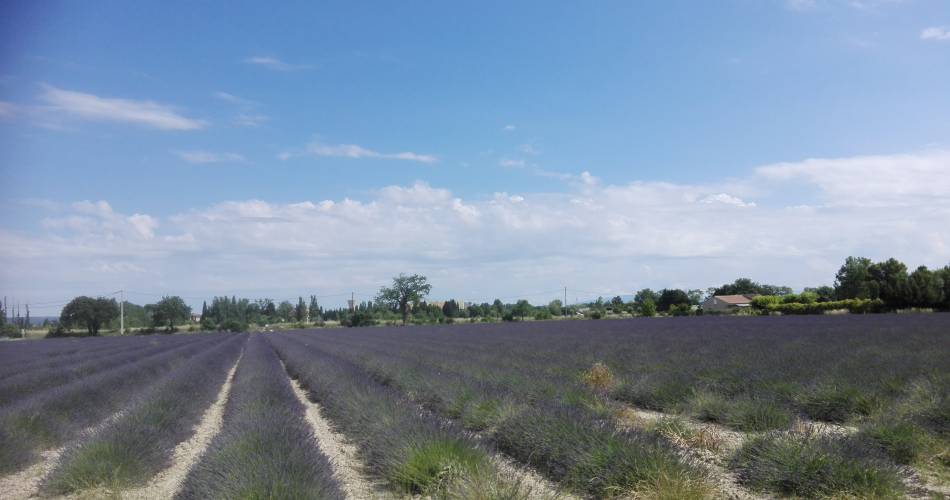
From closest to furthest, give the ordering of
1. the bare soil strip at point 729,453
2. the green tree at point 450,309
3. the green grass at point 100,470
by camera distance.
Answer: the bare soil strip at point 729,453 → the green grass at point 100,470 → the green tree at point 450,309

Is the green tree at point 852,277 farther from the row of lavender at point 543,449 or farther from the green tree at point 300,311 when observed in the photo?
the green tree at point 300,311

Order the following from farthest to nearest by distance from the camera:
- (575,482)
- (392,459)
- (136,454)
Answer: (136,454) → (392,459) → (575,482)

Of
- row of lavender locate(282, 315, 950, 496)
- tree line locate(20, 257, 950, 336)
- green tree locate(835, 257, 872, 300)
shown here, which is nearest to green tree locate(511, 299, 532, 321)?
tree line locate(20, 257, 950, 336)

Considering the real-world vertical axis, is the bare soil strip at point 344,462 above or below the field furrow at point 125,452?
below

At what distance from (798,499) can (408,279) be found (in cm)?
11226

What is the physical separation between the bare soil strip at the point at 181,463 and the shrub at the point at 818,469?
5489 millimetres

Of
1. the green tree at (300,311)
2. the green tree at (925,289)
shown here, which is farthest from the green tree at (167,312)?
the green tree at (925,289)

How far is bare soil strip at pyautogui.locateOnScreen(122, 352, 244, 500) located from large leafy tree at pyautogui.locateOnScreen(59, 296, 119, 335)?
272 ft

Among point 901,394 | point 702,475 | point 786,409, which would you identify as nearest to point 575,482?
point 702,475

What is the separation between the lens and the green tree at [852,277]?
232 feet

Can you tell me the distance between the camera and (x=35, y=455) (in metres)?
8.39

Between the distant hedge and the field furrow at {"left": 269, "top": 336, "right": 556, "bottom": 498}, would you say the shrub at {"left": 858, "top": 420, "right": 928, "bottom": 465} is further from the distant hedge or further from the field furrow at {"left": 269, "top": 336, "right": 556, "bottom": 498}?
the distant hedge

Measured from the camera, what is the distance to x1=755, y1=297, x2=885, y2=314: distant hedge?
49875 millimetres

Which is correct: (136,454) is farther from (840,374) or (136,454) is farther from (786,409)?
(840,374)
